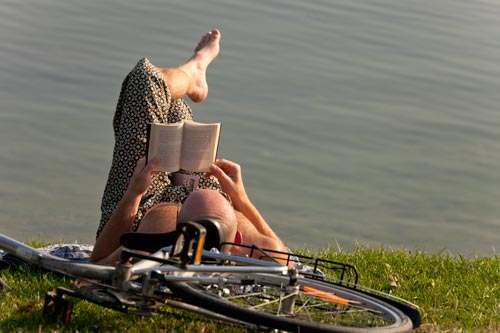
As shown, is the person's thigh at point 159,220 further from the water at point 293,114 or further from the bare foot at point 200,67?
the water at point 293,114

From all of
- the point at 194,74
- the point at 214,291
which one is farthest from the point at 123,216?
the point at 194,74

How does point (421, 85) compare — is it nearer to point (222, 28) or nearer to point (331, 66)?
point (331, 66)

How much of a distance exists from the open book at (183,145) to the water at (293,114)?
249 cm

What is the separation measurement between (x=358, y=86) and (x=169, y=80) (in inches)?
202

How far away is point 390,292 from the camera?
5562 millimetres

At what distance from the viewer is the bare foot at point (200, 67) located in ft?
21.6

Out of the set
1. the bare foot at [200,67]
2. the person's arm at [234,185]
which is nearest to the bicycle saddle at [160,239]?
the person's arm at [234,185]

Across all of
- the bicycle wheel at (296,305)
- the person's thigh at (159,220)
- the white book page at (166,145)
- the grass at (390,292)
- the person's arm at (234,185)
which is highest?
the white book page at (166,145)

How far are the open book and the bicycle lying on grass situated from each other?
0.56 m

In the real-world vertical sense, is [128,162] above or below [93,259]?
above

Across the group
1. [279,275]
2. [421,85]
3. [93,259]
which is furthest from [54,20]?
[279,275]

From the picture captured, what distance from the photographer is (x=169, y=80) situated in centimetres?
599

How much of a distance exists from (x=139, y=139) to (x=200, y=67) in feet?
4.73

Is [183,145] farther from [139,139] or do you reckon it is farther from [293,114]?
[293,114]
